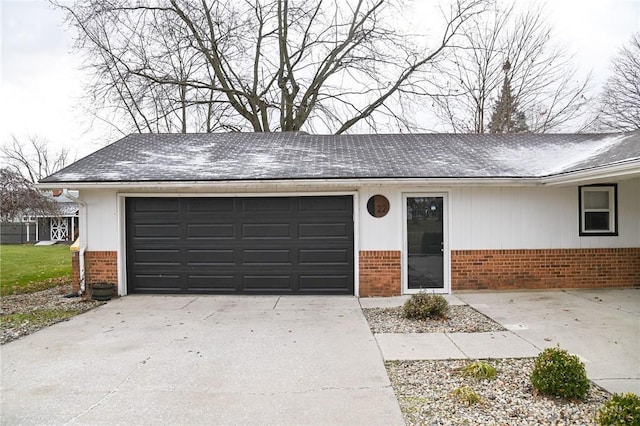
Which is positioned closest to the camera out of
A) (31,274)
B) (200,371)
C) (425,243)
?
(200,371)

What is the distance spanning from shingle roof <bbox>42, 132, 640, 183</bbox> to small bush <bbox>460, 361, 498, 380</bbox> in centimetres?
428

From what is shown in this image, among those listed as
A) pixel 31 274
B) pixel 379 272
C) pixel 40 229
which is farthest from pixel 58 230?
pixel 379 272

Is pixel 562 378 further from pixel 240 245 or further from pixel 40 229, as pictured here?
pixel 40 229

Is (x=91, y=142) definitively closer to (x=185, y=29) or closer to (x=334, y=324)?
(x=185, y=29)

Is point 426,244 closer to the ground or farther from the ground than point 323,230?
closer to the ground

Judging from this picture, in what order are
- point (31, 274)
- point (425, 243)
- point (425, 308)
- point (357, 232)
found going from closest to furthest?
1. point (425, 308)
2. point (357, 232)
3. point (425, 243)
4. point (31, 274)

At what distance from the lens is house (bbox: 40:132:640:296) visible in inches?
323

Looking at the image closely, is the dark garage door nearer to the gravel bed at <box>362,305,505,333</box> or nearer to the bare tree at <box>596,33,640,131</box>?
the gravel bed at <box>362,305,505,333</box>

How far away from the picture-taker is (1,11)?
8.48 m

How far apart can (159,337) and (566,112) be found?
22.1 m

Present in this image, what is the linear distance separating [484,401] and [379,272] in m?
4.66

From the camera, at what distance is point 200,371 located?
438 centimetres

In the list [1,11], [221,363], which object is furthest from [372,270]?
[1,11]

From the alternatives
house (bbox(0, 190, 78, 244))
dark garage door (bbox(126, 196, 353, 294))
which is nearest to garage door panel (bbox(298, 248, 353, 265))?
dark garage door (bbox(126, 196, 353, 294))
